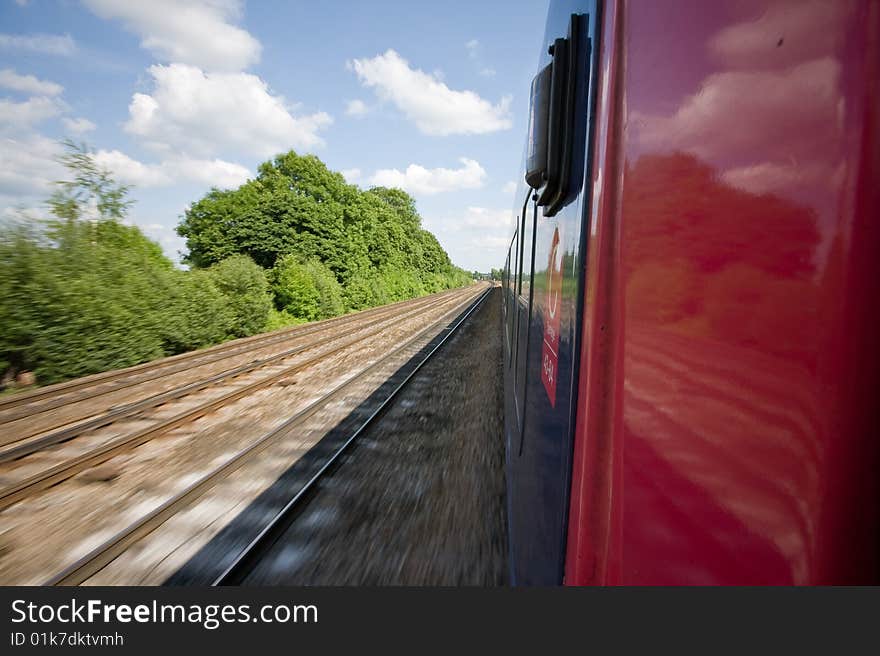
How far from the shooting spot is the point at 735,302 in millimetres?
741

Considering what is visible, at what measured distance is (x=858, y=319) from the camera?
58cm

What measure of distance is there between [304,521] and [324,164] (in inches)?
1272

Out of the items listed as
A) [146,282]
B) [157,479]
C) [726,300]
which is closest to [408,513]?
[157,479]

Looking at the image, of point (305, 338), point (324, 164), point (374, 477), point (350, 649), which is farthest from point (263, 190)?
point (350, 649)

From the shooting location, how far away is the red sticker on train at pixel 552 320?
62.8 inches

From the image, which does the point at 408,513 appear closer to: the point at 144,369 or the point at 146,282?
the point at 144,369

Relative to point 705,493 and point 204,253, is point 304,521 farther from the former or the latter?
point 204,253

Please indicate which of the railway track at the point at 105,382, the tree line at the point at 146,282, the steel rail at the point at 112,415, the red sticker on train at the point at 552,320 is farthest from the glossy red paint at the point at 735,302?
the tree line at the point at 146,282

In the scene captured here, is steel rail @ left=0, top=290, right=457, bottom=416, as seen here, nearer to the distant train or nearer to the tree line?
the tree line

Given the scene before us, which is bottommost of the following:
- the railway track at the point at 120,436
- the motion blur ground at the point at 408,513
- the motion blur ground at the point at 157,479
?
the motion blur ground at the point at 408,513

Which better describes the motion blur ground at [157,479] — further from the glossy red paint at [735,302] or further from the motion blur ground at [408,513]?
the glossy red paint at [735,302]

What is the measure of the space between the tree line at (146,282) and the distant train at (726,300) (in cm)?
1124

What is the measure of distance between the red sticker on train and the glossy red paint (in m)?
0.50

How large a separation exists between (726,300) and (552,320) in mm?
1016
